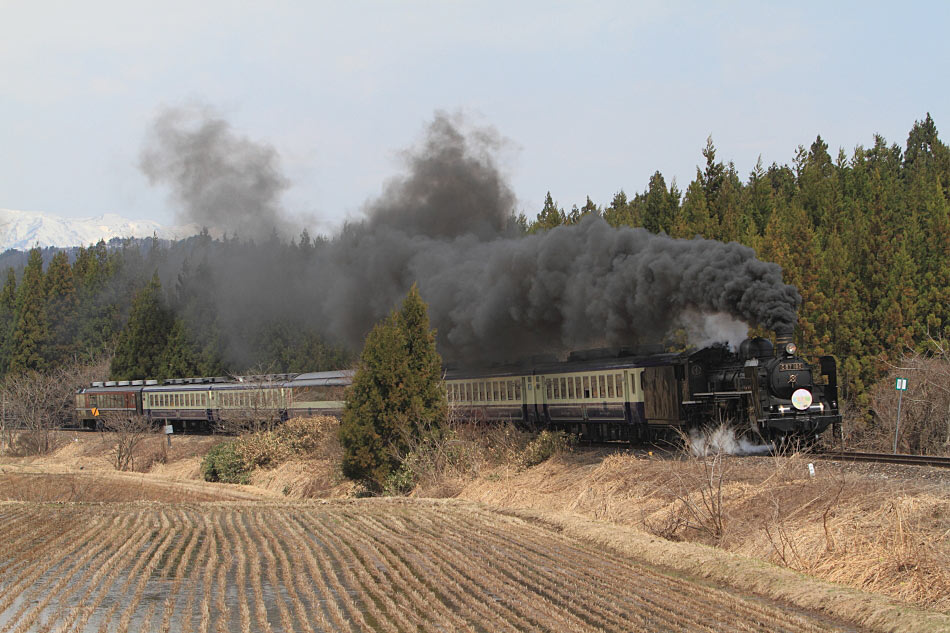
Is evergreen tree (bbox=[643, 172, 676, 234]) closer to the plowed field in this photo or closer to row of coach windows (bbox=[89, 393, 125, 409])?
row of coach windows (bbox=[89, 393, 125, 409])

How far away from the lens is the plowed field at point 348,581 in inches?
393

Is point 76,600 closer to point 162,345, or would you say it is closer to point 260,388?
point 260,388

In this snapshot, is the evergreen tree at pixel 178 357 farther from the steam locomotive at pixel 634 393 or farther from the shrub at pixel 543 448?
the shrub at pixel 543 448

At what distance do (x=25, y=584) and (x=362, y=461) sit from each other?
14.3 metres

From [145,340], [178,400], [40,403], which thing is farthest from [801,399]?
[145,340]

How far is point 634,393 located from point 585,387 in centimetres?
256

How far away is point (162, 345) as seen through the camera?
69.9 metres

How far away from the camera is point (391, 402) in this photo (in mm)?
26922

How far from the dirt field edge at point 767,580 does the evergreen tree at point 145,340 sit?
5932cm

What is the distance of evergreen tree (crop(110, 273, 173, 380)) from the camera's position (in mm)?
69375

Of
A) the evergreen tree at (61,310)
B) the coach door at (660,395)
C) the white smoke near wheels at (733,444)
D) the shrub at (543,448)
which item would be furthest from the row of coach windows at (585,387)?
the evergreen tree at (61,310)

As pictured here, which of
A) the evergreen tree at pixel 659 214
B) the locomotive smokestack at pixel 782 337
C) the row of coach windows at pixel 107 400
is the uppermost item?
the evergreen tree at pixel 659 214

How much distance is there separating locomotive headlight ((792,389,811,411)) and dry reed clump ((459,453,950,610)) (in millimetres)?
1267

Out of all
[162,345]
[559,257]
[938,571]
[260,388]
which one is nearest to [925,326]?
[559,257]
